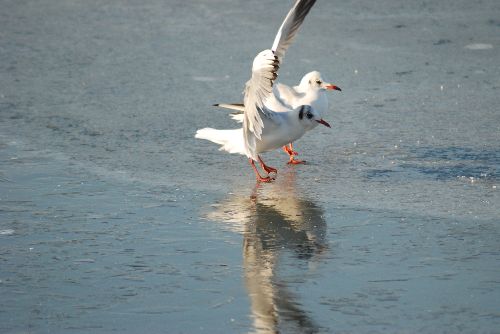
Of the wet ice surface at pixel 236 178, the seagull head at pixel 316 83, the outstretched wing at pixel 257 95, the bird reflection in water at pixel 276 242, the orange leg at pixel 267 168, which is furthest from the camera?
the seagull head at pixel 316 83

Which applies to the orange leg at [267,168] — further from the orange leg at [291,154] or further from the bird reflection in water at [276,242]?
the orange leg at [291,154]

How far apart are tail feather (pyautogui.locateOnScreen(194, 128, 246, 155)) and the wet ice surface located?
0.16 metres

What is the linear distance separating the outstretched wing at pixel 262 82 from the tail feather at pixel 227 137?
0.55ft

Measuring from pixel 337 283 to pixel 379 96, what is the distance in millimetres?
3967

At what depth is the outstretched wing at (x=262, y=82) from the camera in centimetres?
600

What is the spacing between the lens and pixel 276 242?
197 inches


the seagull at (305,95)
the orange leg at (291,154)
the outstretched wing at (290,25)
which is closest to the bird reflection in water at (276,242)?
the orange leg at (291,154)

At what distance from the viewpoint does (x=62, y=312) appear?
13.4 feet

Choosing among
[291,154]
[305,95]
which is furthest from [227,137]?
[305,95]

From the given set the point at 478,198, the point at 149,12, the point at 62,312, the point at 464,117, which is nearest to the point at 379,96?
the point at 464,117

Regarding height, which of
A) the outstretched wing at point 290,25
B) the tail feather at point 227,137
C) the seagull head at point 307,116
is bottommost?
the tail feather at point 227,137

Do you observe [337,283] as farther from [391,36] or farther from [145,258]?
[391,36]

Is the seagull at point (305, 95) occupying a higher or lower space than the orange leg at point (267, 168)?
higher

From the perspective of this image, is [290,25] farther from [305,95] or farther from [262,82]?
[262,82]
